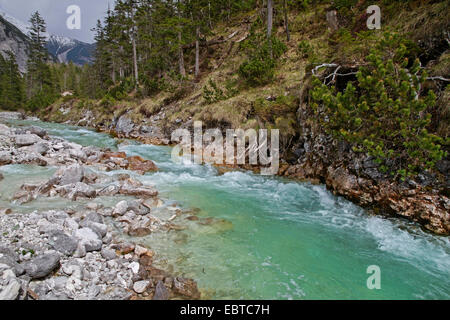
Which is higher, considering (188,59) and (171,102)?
(188,59)

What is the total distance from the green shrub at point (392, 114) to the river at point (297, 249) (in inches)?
71.4

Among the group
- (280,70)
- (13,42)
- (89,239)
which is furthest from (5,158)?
(13,42)

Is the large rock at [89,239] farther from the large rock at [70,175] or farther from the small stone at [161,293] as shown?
the large rock at [70,175]

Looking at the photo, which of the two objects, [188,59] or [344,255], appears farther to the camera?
[188,59]

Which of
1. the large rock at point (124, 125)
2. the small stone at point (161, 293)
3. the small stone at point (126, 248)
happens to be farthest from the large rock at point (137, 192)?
the large rock at point (124, 125)

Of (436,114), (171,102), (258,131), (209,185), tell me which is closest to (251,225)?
(209,185)

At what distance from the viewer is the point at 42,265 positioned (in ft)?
12.3

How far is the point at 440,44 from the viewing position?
6875 mm

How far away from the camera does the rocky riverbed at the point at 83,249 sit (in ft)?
11.8

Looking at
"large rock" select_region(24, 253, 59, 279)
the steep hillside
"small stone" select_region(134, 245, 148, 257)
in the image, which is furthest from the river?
"large rock" select_region(24, 253, 59, 279)

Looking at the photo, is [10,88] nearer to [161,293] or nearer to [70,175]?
[70,175]

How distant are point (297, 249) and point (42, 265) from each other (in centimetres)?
491

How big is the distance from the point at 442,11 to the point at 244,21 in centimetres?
2515
